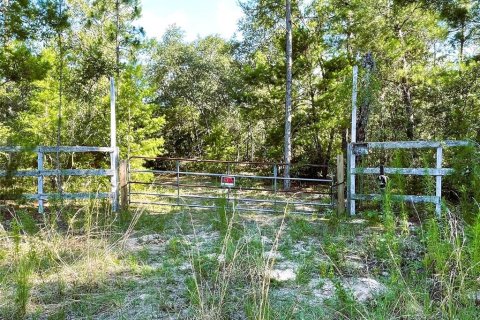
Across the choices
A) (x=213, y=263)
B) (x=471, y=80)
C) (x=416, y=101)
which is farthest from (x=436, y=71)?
(x=213, y=263)

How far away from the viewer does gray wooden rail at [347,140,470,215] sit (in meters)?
5.44

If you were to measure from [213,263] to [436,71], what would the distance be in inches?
368

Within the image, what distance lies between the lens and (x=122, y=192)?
23.1 ft

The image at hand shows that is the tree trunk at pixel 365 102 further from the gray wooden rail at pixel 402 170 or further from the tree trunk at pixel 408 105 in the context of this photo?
the tree trunk at pixel 408 105

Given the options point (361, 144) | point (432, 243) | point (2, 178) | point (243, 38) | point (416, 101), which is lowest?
point (432, 243)

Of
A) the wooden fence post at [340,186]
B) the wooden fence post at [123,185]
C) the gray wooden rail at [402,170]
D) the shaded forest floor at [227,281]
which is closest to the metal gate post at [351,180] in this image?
the gray wooden rail at [402,170]

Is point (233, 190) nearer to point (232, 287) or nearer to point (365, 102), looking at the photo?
point (365, 102)

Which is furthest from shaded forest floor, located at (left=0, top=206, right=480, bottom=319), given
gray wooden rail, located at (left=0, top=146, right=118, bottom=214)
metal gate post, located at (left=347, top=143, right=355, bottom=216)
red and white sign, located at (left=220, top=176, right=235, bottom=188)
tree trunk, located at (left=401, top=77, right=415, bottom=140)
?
tree trunk, located at (left=401, top=77, right=415, bottom=140)

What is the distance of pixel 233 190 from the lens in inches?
421

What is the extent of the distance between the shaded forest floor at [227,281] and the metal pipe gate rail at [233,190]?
1.03 m

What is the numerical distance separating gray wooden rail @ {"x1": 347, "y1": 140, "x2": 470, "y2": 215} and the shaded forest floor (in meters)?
1.59

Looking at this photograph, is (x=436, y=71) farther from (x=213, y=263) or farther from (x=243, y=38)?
(x=243, y=38)

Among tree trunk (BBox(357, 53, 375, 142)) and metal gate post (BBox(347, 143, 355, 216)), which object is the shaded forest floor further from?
tree trunk (BBox(357, 53, 375, 142))

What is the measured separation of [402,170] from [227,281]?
4.19m
